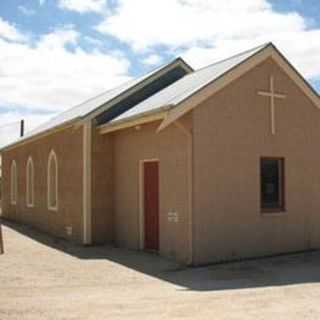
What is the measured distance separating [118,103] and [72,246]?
4.41 metres

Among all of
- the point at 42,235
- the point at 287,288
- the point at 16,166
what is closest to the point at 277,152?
the point at 287,288

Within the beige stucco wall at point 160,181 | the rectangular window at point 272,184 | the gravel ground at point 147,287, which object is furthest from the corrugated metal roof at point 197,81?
the gravel ground at point 147,287

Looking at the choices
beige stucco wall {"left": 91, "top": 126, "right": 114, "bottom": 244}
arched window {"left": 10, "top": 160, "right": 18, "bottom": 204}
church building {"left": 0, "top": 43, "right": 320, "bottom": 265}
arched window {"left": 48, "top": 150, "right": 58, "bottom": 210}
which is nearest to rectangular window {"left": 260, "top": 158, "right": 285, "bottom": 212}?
church building {"left": 0, "top": 43, "right": 320, "bottom": 265}

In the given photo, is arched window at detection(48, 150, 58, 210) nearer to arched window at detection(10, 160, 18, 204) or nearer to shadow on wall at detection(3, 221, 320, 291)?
shadow on wall at detection(3, 221, 320, 291)

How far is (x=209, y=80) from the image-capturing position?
514 inches

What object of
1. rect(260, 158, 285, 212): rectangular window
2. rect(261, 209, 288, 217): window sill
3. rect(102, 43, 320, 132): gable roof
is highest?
rect(102, 43, 320, 132): gable roof

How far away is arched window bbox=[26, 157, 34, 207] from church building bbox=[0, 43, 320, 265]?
5428 millimetres

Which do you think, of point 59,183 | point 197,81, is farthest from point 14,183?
point 197,81

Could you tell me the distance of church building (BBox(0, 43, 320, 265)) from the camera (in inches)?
497

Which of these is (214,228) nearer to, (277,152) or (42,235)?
(277,152)

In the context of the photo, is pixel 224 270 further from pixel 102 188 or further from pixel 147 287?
pixel 102 188

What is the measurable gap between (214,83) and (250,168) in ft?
7.35

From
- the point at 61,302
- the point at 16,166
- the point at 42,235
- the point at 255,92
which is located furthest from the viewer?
the point at 16,166

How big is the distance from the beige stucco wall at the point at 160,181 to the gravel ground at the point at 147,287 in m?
0.58
